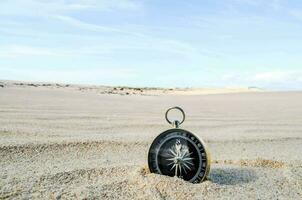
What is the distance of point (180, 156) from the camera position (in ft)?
8.73

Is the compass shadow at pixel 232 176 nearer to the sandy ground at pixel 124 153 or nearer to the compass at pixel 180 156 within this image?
the sandy ground at pixel 124 153

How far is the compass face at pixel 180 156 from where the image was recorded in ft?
8.64

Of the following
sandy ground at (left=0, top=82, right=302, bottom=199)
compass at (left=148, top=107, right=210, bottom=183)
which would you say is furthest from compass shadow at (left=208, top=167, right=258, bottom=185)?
compass at (left=148, top=107, right=210, bottom=183)

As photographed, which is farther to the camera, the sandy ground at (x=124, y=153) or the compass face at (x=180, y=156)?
the compass face at (x=180, y=156)

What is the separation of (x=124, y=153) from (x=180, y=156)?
1223 millimetres

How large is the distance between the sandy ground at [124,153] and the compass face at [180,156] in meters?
0.09

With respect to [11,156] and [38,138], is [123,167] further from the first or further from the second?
[38,138]

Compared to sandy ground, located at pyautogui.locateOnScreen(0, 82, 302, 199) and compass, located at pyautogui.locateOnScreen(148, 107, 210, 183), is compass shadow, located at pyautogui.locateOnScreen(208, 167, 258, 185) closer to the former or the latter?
sandy ground, located at pyautogui.locateOnScreen(0, 82, 302, 199)

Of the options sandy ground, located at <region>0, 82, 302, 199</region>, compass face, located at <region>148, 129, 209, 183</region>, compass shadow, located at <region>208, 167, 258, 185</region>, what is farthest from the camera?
compass shadow, located at <region>208, 167, 258, 185</region>

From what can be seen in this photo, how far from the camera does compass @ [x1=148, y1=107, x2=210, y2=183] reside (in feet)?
8.64


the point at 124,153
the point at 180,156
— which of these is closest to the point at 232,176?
the point at 180,156

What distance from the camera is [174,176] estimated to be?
2635mm

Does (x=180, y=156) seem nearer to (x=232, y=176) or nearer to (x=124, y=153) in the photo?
(x=232, y=176)

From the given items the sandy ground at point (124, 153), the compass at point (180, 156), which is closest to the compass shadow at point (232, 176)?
the sandy ground at point (124, 153)
